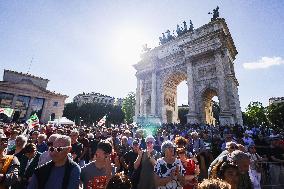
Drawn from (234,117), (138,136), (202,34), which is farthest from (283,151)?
(202,34)

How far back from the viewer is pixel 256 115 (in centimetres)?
5884

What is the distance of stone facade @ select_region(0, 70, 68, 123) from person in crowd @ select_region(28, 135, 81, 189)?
166 ft

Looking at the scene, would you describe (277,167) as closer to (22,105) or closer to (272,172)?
(272,172)

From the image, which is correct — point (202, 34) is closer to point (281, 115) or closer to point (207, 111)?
point (207, 111)

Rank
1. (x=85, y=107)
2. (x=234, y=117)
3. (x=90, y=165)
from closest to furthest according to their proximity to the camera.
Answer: (x=90, y=165) < (x=234, y=117) < (x=85, y=107)

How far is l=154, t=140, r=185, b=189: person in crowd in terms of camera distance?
3.68 m

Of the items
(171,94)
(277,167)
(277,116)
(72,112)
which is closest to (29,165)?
(277,167)

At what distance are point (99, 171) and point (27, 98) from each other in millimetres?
52014

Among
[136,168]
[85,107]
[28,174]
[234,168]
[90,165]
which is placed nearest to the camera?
[234,168]

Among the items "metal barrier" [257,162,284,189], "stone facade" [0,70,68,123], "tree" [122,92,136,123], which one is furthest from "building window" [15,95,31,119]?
"metal barrier" [257,162,284,189]

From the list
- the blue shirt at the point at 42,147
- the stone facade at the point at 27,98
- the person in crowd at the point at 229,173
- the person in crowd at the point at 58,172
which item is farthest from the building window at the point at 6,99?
the person in crowd at the point at 229,173

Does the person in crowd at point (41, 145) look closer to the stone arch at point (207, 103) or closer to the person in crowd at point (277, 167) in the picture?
the person in crowd at point (277, 167)

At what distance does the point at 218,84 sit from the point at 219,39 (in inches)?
215

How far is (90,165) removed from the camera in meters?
3.62
